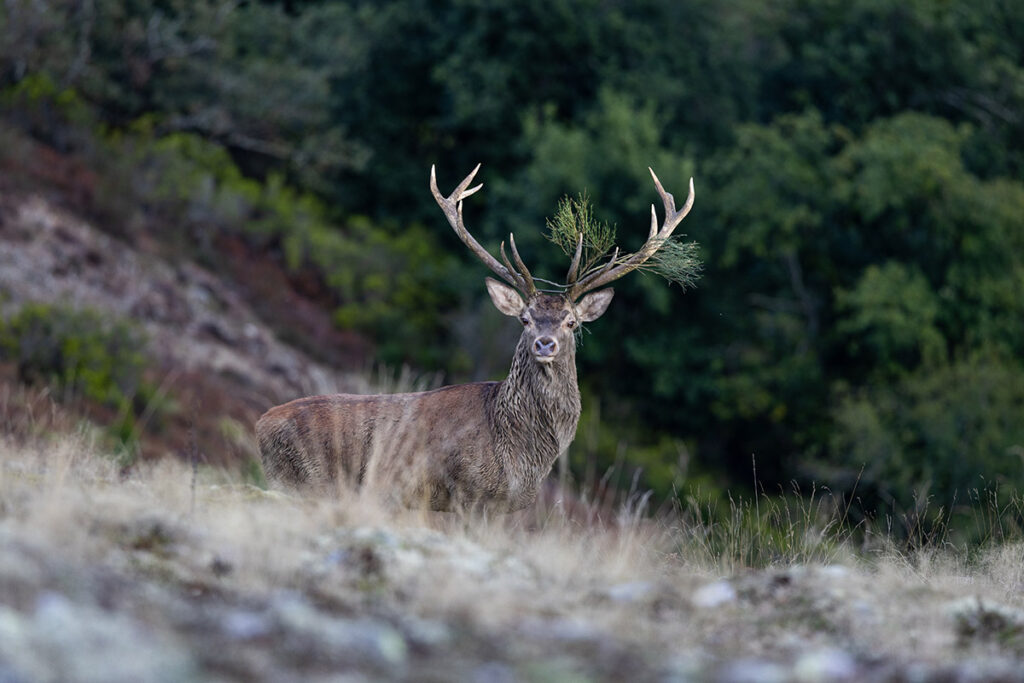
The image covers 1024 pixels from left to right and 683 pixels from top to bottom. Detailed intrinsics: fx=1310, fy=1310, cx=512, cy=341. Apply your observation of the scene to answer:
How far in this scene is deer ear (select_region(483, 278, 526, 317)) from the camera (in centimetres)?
873

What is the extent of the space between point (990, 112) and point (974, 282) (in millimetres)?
6417

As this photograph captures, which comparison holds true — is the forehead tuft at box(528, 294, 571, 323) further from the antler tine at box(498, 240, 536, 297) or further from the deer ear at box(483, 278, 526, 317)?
the deer ear at box(483, 278, 526, 317)

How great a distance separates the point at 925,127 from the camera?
28594 mm

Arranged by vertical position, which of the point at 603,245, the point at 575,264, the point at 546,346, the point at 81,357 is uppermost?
the point at 603,245

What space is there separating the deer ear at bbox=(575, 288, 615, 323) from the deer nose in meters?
0.64

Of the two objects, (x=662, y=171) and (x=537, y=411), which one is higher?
(x=662, y=171)

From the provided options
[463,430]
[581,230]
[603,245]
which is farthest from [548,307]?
[463,430]

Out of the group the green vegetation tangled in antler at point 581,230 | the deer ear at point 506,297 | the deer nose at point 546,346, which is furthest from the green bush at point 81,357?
the deer nose at point 546,346

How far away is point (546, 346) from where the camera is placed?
8.02 m

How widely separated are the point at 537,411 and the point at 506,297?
0.87 meters

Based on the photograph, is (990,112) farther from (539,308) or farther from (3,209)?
(539,308)

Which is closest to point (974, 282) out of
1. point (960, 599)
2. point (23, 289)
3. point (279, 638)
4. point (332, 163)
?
point (332, 163)

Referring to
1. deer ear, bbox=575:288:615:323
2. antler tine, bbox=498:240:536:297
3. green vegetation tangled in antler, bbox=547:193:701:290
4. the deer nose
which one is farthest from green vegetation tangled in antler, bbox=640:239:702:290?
the deer nose

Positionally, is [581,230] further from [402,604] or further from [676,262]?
[402,604]
